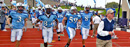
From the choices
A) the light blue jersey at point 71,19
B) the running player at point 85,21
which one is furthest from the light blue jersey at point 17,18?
the running player at point 85,21

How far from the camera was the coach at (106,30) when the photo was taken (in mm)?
4559

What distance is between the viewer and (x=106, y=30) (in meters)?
4.70

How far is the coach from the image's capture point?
456 centimetres

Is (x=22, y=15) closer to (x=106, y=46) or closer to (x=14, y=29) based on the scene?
(x=14, y=29)

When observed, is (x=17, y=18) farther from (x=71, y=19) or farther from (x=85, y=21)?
(x=85, y=21)

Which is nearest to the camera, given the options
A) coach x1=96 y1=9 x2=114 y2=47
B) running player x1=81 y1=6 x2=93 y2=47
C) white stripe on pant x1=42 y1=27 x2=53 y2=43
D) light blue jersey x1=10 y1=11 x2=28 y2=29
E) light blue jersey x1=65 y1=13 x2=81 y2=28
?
coach x1=96 y1=9 x2=114 y2=47

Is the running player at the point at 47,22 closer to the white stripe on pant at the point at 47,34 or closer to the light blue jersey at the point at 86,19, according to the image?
the white stripe on pant at the point at 47,34

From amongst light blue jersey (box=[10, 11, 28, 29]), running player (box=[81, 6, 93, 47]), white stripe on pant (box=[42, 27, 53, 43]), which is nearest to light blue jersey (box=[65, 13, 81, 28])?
running player (box=[81, 6, 93, 47])

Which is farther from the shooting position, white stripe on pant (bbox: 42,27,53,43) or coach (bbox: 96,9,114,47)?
white stripe on pant (bbox: 42,27,53,43)

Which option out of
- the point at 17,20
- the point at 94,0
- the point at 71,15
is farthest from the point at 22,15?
the point at 94,0

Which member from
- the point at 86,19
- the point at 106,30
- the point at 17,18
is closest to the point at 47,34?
the point at 17,18

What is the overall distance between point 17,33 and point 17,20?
489 millimetres

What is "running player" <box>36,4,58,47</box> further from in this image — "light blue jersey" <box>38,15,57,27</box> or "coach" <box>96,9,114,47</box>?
"coach" <box>96,9,114,47</box>

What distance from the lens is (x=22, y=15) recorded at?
7004 mm
